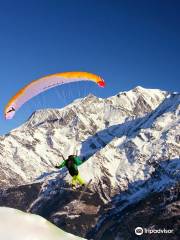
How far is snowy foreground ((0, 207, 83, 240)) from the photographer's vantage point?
26.4 feet

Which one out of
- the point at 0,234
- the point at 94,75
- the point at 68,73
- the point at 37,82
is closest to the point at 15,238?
the point at 0,234

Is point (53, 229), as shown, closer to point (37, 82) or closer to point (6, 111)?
point (37, 82)

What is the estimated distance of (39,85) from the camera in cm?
3350

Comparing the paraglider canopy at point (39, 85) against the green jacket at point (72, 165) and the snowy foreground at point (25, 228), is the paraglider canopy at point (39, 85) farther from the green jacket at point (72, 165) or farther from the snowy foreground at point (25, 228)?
the snowy foreground at point (25, 228)

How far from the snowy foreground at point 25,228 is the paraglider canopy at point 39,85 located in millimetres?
24644

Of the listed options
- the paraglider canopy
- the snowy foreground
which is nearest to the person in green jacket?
the paraglider canopy

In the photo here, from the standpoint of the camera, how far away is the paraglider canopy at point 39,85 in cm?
3342

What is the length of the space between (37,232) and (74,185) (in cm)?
2949

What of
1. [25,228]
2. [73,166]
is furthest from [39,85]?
[25,228]

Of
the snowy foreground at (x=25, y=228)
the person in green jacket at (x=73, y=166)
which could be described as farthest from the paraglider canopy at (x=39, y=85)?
the snowy foreground at (x=25, y=228)

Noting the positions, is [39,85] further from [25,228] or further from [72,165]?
[25,228]

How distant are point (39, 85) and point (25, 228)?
25.7 metres

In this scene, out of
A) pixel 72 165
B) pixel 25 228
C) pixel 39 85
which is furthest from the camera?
pixel 72 165

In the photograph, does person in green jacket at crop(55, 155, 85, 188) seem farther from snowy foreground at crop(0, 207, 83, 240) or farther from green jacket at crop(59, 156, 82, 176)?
snowy foreground at crop(0, 207, 83, 240)
